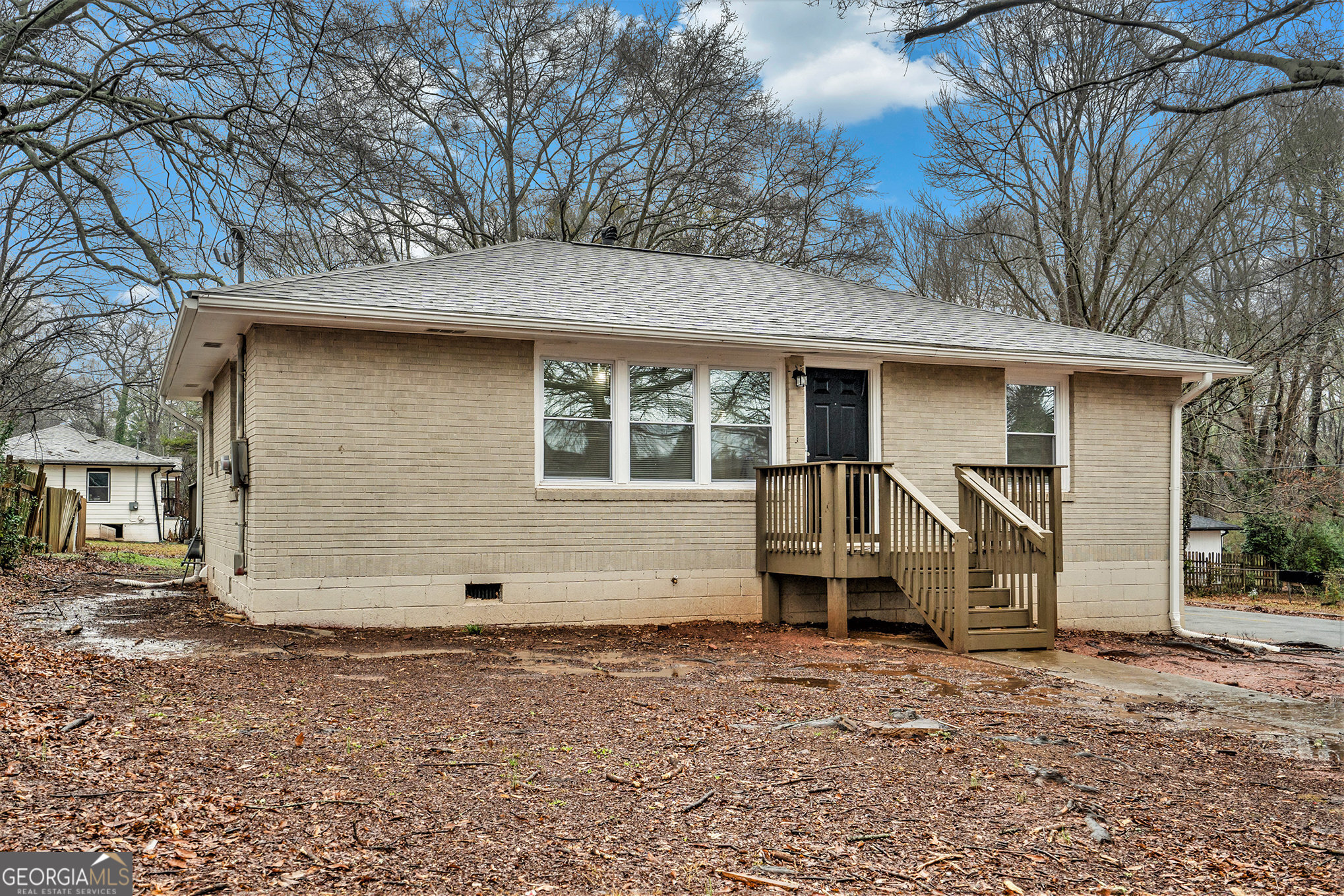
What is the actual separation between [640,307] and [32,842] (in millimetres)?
8699

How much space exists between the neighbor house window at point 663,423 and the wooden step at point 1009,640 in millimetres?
3602

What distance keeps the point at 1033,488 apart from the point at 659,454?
427cm

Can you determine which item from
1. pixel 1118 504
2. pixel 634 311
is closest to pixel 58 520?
pixel 634 311

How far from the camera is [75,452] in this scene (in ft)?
111

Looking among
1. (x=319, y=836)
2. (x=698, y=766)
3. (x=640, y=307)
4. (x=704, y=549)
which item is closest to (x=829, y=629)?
(x=704, y=549)

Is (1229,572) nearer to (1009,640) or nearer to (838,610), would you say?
(1009,640)

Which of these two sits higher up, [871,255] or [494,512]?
[871,255]

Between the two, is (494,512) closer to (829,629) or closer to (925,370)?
(829,629)

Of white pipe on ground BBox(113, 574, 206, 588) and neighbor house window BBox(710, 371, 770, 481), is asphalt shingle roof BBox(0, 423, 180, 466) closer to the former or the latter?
white pipe on ground BBox(113, 574, 206, 588)

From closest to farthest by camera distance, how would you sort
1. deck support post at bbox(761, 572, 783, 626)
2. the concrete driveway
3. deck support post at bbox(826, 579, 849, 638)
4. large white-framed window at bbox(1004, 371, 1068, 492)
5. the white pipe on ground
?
deck support post at bbox(826, 579, 849, 638) → deck support post at bbox(761, 572, 783, 626) → large white-framed window at bbox(1004, 371, 1068, 492) → the concrete driveway → the white pipe on ground

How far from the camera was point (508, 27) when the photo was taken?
22906 millimetres

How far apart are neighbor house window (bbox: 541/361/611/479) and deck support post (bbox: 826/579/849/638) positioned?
279cm

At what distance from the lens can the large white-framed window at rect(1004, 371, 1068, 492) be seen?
13.1m

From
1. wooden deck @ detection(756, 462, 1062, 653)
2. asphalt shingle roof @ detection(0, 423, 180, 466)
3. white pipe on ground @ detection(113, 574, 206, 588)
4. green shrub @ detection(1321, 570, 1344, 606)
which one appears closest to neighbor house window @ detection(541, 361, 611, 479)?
wooden deck @ detection(756, 462, 1062, 653)
